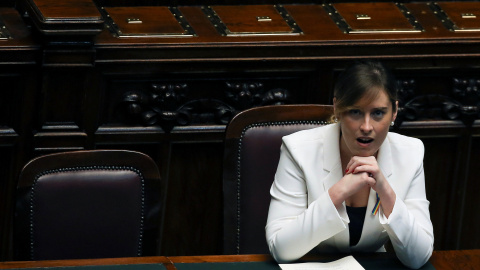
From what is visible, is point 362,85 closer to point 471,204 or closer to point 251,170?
point 251,170

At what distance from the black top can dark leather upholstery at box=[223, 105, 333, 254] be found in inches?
13.1

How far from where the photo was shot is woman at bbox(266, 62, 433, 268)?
283cm

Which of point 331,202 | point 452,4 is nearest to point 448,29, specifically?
point 452,4

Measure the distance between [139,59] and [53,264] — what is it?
125cm

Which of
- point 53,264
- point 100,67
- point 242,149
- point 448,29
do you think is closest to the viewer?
point 53,264

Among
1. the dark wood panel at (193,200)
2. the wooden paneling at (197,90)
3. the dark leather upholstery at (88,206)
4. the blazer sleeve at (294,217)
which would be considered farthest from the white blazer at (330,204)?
the dark wood panel at (193,200)

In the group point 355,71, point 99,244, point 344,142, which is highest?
point 355,71

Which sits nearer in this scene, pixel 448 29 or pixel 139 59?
pixel 139 59

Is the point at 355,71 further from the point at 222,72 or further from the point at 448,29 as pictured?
the point at 448,29

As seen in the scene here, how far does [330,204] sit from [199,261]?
0.38 meters

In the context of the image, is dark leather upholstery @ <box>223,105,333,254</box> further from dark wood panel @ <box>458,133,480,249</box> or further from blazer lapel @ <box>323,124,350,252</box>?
dark wood panel @ <box>458,133,480,249</box>

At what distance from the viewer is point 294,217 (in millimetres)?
2941

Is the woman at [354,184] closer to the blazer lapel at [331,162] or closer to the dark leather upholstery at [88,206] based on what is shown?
the blazer lapel at [331,162]

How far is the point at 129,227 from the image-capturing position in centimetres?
302
